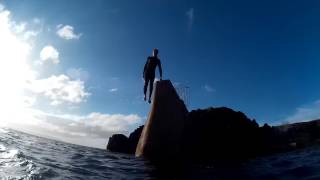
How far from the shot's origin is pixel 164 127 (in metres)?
14.3

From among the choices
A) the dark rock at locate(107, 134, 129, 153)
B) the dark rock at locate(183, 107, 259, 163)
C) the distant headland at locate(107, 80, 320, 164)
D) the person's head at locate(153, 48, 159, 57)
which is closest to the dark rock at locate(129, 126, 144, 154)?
the distant headland at locate(107, 80, 320, 164)

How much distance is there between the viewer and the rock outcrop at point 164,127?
45.8 feet

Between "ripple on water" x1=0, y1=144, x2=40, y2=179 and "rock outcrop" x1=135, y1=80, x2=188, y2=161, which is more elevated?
"rock outcrop" x1=135, y1=80, x2=188, y2=161

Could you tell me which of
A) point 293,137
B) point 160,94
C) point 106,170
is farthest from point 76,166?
point 293,137

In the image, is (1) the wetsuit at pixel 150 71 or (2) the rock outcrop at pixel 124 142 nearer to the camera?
(1) the wetsuit at pixel 150 71

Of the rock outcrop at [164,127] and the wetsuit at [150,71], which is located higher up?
the wetsuit at [150,71]

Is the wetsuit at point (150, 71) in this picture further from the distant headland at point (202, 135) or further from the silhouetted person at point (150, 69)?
the distant headland at point (202, 135)

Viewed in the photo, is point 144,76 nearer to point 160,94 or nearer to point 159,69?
point 159,69

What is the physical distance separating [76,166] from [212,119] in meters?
12.8

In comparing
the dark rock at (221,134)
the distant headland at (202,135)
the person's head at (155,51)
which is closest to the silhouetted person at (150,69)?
the person's head at (155,51)

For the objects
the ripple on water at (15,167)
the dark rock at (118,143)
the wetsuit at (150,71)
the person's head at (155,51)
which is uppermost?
the person's head at (155,51)

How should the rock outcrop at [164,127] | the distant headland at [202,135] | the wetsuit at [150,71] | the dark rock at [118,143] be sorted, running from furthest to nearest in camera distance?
the dark rock at [118,143] < the wetsuit at [150,71] < the distant headland at [202,135] < the rock outcrop at [164,127]

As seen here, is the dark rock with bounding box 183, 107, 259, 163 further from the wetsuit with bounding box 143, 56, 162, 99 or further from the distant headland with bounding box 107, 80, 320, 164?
the wetsuit with bounding box 143, 56, 162, 99

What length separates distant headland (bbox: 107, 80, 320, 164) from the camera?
14289 mm
